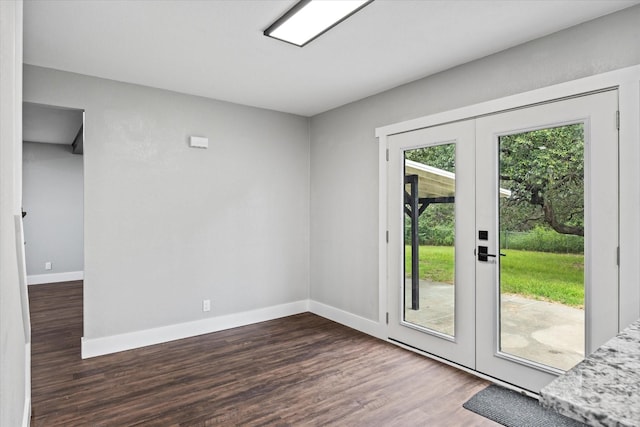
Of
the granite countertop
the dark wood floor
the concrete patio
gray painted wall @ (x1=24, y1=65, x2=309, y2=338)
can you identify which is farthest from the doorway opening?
the granite countertop

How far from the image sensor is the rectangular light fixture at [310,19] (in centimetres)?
228

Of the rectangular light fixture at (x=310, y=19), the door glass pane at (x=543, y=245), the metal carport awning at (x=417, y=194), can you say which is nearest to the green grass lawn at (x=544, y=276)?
the door glass pane at (x=543, y=245)

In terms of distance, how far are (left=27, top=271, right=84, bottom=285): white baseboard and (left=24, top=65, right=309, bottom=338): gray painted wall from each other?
4.61 meters

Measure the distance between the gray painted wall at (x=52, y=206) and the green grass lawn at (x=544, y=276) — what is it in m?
7.71

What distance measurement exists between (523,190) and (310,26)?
1964mm

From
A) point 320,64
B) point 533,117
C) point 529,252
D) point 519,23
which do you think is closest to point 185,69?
point 320,64

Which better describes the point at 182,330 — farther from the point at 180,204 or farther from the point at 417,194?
the point at 417,194

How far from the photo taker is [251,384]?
296 cm

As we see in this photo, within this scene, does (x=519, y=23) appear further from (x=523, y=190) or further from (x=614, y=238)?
(x=614, y=238)

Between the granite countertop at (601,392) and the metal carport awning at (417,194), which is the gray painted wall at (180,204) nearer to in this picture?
the metal carport awning at (417,194)

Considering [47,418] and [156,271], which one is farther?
[156,271]

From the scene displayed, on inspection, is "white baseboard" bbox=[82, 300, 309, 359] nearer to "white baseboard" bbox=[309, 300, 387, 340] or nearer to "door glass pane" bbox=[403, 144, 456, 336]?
"white baseboard" bbox=[309, 300, 387, 340]

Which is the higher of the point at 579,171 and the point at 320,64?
the point at 320,64

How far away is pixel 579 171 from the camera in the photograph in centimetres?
254
